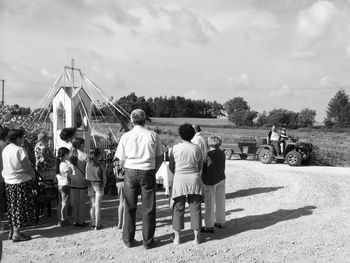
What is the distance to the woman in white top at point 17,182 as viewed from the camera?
546 centimetres

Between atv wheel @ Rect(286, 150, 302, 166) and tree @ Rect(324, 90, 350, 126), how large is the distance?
62.9 m

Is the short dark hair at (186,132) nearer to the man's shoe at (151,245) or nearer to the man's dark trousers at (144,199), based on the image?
the man's dark trousers at (144,199)

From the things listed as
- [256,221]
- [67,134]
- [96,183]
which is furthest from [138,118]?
[256,221]

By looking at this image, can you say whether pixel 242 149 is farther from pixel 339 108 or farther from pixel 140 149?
pixel 339 108

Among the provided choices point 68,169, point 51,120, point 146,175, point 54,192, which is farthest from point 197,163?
point 51,120

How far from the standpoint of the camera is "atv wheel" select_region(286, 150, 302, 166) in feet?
47.7

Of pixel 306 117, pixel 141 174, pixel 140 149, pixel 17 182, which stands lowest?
pixel 17 182

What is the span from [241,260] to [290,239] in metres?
1.14

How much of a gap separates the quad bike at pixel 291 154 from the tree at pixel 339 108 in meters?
62.1

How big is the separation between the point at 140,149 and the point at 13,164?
5.92ft

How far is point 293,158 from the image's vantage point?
14609 millimetres

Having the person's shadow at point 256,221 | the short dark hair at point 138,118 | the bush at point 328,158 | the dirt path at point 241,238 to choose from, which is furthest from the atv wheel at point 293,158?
the short dark hair at point 138,118

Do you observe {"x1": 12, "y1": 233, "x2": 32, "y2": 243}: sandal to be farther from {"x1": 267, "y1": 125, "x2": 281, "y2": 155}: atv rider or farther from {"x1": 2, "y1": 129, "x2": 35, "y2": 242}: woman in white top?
{"x1": 267, "y1": 125, "x2": 281, "y2": 155}: atv rider

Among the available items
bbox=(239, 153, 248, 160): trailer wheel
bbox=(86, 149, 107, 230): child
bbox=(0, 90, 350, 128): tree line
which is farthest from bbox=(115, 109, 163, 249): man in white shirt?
bbox=(0, 90, 350, 128): tree line
